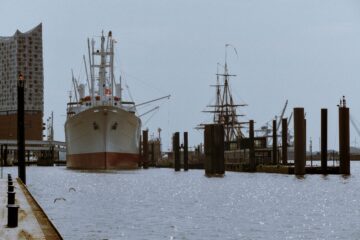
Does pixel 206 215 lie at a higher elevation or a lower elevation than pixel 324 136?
lower

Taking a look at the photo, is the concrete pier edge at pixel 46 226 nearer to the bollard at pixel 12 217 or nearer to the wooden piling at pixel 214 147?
the bollard at pixel 12 217

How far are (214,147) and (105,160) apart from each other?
25.6 m

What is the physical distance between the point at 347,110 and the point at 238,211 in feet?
135

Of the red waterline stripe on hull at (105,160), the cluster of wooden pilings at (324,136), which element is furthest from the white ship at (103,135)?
the cluster of wooden pilings at (324,136)

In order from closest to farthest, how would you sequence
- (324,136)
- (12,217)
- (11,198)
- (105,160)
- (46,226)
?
(12,217) < (11,198) < (46,226) < (324,136) < (105,160)

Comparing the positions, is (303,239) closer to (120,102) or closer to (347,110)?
(347,110)

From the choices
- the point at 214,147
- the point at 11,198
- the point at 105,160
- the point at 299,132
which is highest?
the point at 299,132

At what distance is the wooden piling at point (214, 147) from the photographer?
85.9 metres

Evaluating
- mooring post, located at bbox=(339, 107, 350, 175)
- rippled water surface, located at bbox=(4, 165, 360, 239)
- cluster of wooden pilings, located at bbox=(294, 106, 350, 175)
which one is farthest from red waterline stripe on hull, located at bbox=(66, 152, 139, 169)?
rippled water surface, located at bbox=(4, 165, 360, 239)

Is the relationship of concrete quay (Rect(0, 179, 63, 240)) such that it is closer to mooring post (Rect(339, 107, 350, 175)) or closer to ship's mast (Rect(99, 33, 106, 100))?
mooring post (Rect(339, 107, 350, 175))

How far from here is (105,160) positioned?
108 m

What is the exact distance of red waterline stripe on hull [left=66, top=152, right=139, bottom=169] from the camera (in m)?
108

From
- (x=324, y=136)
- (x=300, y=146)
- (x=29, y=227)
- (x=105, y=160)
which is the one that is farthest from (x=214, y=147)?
(x=29, y=227)

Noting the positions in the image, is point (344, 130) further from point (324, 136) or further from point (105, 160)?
point (105, 160)
